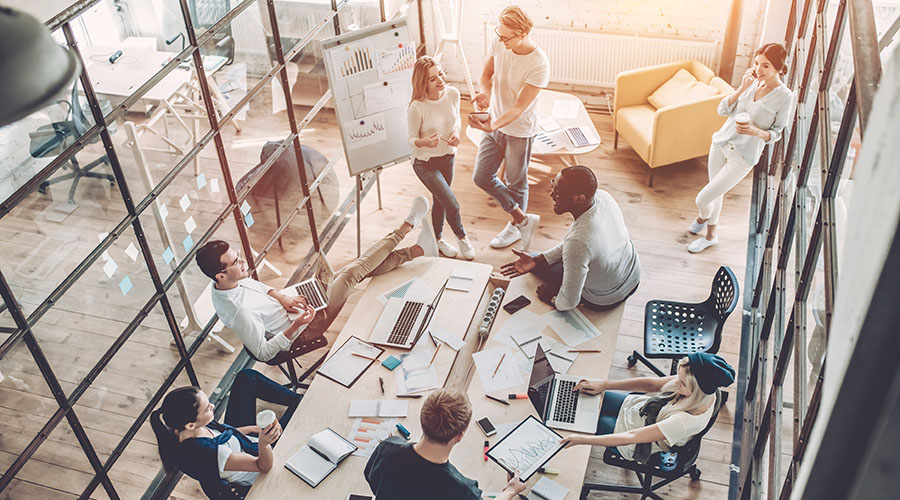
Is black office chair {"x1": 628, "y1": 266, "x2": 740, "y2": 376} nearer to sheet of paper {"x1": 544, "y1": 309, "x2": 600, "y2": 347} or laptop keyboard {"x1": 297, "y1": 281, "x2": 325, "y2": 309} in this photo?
sheet of paper {"x1": 544, "y1": 309, "x2": 600, "y2": 347}

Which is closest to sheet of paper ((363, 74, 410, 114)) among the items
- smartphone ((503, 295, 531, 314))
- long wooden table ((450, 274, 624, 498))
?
long wooden table ((450, 274, 624, 498))

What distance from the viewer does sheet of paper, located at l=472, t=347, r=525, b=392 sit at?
3840mm

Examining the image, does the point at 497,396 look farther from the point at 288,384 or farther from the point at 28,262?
the point at 28,262

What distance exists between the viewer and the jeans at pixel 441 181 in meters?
5.34

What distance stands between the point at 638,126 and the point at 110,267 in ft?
14.7

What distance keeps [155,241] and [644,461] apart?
8.94ft

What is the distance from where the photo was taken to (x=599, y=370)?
12.8ft

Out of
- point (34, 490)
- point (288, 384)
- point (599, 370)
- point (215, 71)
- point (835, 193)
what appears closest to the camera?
point (835, 193)

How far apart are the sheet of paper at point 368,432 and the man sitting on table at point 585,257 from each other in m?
1.18

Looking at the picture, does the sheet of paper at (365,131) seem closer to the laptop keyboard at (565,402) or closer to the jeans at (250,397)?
the jeans at (250,397)

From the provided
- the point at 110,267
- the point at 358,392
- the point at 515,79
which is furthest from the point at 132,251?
the point at 515,79

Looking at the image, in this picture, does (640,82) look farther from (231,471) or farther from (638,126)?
(231,471)

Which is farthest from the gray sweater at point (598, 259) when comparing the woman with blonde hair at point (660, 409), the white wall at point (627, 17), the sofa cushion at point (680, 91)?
the white wall at point (627, 17)

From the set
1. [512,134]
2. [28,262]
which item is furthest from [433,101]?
[28,262]
